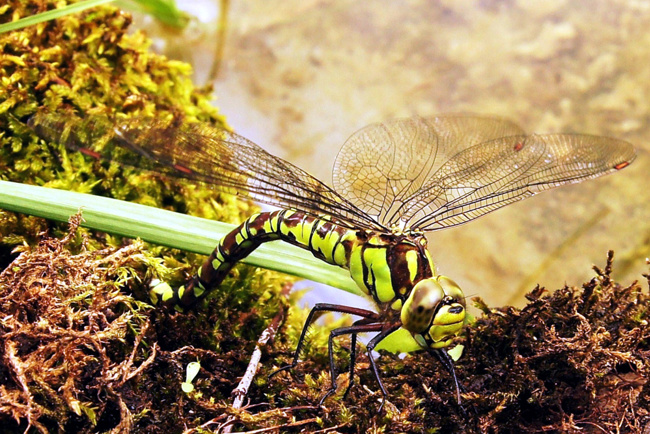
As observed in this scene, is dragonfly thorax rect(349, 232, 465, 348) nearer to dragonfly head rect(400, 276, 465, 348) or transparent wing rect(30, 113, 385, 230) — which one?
dragonfly head rect(400, 276, 465, 348)

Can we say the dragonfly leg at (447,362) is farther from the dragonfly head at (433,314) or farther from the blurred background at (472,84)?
the blurred background at (472,84)

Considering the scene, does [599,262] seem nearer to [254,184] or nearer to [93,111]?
[254,184]

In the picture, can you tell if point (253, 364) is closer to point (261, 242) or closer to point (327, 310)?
point (327, 310)

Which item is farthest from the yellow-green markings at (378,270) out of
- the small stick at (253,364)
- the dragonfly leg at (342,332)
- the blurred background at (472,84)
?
the blurred background at (472,84)

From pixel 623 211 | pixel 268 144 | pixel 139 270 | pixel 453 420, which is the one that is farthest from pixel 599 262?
pixel 139 270

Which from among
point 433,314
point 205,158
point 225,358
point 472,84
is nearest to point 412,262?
point 433,314

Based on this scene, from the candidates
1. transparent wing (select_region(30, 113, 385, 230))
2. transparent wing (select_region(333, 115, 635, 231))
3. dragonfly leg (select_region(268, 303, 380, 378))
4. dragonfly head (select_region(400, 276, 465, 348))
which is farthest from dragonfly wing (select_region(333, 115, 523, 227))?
dragonfly head (select_region(400, 276, 465, 348))
